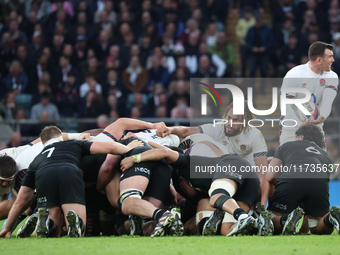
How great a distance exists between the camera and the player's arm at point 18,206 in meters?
5.29

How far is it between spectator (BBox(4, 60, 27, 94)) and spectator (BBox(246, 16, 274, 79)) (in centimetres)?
573

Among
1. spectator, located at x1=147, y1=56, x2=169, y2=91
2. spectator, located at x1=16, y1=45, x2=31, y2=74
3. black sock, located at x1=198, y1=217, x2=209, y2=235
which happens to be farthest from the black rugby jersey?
spectator, located at x1=16, y1=45, x2=31, y2=74

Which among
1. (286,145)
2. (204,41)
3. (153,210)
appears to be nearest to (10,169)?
(153,210)

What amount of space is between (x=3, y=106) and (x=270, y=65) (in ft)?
22.0

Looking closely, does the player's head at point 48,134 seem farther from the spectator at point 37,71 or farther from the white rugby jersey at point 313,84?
the spectator at point 37,71

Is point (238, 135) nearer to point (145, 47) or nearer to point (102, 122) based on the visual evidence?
Result: point (102, 122)

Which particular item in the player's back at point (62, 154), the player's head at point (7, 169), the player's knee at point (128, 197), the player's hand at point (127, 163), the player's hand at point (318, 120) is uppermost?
the player's hand at point (318, 120)

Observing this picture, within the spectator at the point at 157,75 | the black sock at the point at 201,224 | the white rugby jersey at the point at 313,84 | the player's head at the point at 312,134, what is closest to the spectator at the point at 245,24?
the spectator at the point at 157,75

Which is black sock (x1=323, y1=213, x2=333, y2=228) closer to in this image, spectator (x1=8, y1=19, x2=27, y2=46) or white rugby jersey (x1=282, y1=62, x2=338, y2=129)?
white rugby jersey (x1=282, y1=62, x2=338, y2=129)

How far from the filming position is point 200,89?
1152cm

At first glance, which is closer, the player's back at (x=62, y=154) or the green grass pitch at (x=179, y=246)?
the green grass pitch at (x=179, y=246)

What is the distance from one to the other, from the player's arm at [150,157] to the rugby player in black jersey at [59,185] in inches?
5.8

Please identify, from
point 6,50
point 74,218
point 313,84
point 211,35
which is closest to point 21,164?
point 74,218

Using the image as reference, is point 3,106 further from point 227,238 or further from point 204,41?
point 227,238
